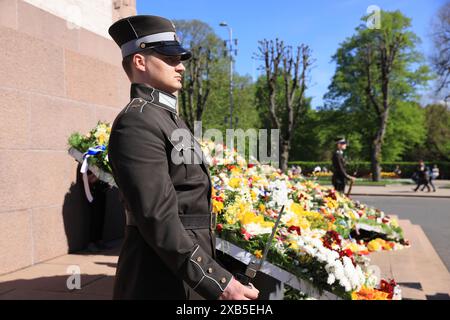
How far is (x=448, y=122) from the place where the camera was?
4659 cm

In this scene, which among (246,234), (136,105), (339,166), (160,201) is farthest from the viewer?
(339,166)

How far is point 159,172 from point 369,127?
36092 mm

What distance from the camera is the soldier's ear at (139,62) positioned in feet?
6.77

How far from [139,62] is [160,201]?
72 cm

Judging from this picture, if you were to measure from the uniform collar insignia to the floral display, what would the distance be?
1821 millimetres

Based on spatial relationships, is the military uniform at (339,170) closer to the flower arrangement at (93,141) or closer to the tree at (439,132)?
the flower arrangement at (93,141)

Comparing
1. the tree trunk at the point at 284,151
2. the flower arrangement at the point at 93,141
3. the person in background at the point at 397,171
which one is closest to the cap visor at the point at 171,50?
the flower arrangement at the point at 93,141

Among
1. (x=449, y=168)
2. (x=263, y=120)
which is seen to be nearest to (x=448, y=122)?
(x=449, y=168)

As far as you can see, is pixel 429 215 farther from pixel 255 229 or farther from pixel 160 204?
pixel 160 204

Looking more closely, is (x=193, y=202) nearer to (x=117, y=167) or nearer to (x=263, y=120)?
(x=117, y=167)

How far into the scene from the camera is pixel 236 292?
70.4 inches

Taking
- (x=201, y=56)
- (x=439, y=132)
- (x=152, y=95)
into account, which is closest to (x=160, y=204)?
(x=152, y=95)

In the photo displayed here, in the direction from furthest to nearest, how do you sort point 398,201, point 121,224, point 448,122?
point 448,122 < point 398,201 < point 121,224

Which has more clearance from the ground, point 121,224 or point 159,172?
point 159,172
